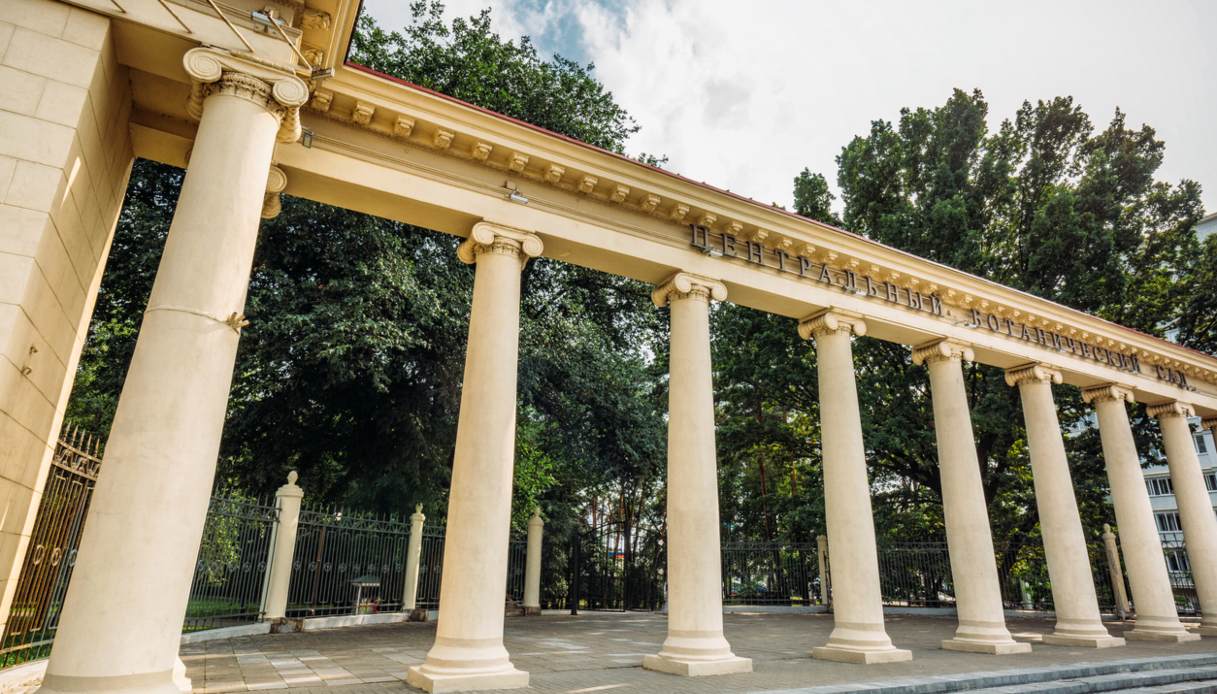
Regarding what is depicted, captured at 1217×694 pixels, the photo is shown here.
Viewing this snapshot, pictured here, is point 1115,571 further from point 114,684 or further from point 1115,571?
point 114,684

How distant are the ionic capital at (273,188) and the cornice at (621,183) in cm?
104

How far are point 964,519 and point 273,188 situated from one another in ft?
42.5

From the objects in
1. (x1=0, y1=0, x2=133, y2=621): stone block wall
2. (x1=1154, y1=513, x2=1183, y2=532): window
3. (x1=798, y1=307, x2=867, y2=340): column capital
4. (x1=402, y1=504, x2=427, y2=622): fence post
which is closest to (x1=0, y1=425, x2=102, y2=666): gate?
(x1=0, y1=0, x2=133, y2=621): stone block wall

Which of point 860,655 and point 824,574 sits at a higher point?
point 824,574

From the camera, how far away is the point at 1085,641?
12.7 meters

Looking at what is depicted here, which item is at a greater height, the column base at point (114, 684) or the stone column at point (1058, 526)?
the stone column at point (1058, 526)

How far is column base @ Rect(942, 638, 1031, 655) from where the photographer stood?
11.2 metres

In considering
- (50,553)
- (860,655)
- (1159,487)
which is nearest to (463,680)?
(50,553)

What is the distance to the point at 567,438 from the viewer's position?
20.6m

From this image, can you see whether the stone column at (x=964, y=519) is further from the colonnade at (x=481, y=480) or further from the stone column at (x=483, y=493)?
the stone column at (x=483, y=493)

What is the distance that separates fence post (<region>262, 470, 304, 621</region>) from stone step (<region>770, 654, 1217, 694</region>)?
11043 millimetres

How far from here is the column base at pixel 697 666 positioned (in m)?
8.42

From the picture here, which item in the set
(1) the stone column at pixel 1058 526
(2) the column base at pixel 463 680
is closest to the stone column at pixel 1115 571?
(1) the stone column at pixel 1058 526

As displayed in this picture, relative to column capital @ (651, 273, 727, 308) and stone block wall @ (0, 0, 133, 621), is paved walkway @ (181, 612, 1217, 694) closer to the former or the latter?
stone block wall @ (0, 0, 133, 621)
